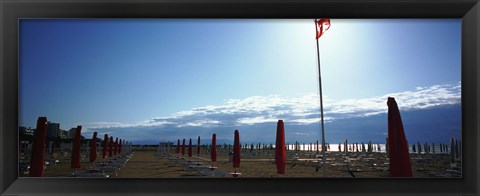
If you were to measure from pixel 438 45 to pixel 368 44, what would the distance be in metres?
0.82

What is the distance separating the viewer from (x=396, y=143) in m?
3.05

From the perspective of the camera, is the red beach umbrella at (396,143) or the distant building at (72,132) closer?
the red beach umbrella at (396,143)

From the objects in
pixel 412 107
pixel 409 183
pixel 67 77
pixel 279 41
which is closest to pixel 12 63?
pixel 409 183

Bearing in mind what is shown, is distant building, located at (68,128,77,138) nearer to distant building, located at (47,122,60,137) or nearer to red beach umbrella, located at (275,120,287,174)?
distant building, located at (47,122,60,137)

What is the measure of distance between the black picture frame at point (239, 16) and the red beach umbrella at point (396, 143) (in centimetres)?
126

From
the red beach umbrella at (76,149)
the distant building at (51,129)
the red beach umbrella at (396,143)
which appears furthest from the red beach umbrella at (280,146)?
the red beach umbrella at (76,149)

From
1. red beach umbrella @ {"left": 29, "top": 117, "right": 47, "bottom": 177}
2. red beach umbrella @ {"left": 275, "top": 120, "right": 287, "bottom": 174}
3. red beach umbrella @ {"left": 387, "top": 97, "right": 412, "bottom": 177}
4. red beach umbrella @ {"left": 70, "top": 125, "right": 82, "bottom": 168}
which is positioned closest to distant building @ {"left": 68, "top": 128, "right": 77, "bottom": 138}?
red beach umbrella @ {"left": 70, "top": 125, "right": 82, "bottom": 168}

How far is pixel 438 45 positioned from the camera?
186 inches

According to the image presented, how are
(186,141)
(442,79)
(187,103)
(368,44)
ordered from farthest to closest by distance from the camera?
1. (186,141)
2. (187,103)
3. (368,44)
4. (442,79)

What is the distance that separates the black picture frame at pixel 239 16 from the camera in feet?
5.57

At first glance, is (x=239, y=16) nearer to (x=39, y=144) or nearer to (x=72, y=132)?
(x=39, y=144)

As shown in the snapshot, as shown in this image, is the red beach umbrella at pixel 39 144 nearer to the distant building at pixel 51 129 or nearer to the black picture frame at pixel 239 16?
the distant building at pixel 51 129

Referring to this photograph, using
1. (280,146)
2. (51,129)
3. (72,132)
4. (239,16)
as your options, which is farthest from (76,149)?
(239,16)

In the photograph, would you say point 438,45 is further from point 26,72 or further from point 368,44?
point 26,72
